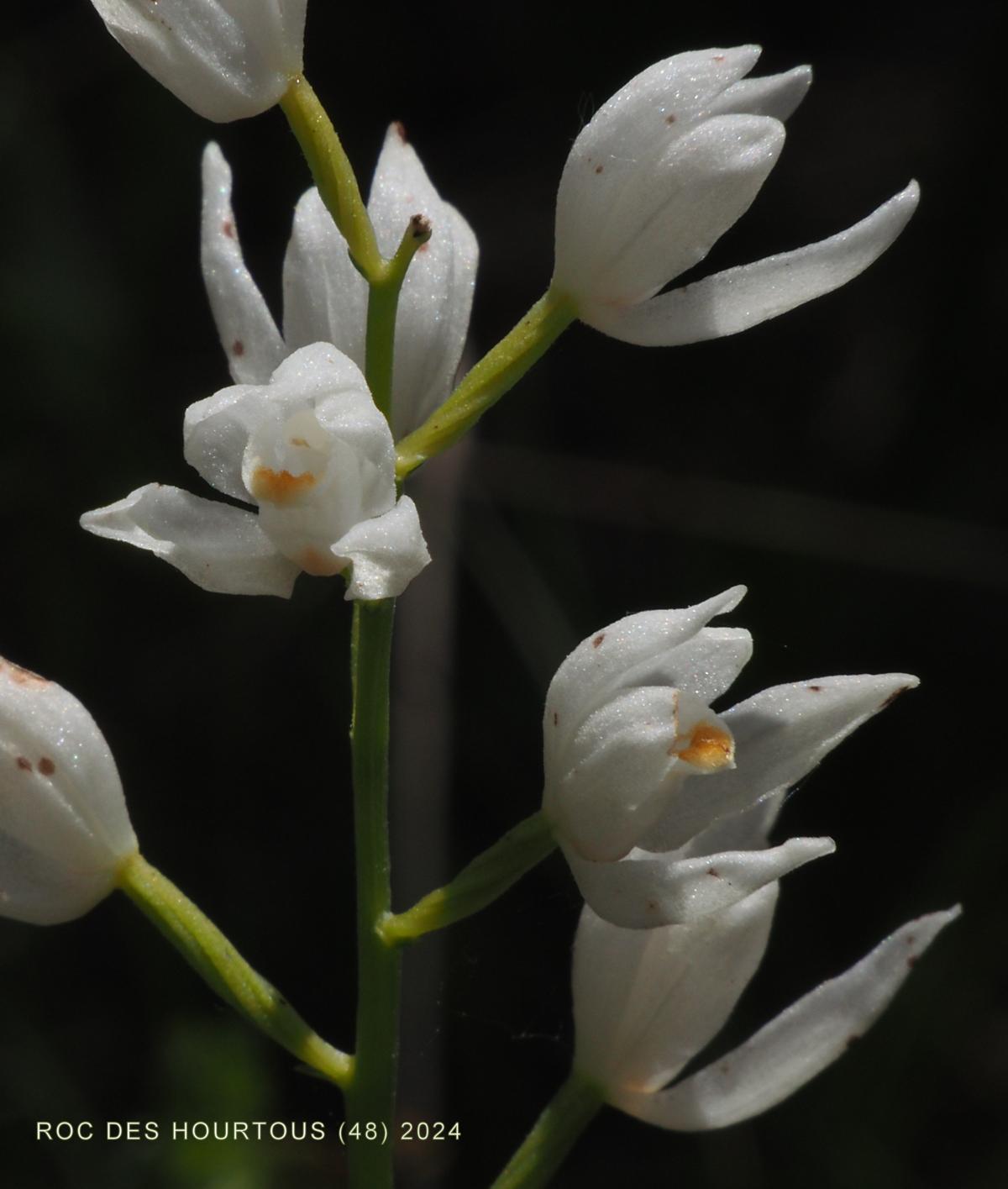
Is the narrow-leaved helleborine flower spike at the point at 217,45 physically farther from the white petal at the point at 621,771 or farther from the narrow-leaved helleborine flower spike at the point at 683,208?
the white petal at the point at 621,771

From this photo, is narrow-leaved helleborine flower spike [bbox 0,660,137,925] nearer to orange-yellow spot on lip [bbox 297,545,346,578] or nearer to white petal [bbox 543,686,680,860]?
orange-yellow spot on lip [bbox 297,545,346,578]

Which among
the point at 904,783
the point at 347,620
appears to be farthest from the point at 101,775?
the point at 904,783

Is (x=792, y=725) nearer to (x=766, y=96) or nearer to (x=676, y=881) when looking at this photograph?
(x=676, y=881)

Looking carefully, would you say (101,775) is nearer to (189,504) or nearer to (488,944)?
(189,504)

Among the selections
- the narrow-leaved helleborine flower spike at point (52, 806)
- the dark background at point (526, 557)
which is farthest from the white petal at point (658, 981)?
the dark background at point (526, 557)

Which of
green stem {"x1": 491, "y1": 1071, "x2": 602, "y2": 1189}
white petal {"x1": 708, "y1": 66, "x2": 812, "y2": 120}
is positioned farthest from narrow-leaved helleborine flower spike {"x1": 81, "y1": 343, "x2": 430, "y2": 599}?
green stem {"x1": 491, "y1": 1071, "x2": 602, "y2": 1189}

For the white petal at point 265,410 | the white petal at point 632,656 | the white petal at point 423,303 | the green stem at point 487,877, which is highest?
the white petal at point 265,410
